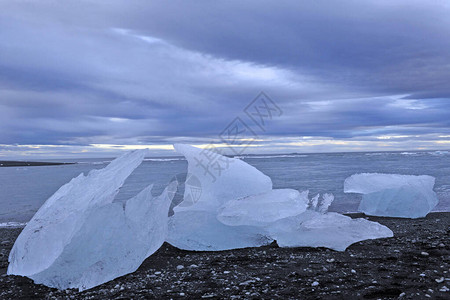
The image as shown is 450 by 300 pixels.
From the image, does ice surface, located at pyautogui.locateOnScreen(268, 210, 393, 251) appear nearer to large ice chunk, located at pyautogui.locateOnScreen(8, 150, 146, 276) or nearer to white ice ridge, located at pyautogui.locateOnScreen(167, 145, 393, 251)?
white ice ridge, located at pyautogui.locateOnScreen(167, 145, 393, 251)

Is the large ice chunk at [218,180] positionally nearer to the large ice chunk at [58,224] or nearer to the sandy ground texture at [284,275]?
the sandy ground texture at [284,275]

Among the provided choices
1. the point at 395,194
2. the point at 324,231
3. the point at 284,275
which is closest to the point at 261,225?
the point at 324,231

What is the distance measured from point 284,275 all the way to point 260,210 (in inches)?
42.0

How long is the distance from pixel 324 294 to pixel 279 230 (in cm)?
167

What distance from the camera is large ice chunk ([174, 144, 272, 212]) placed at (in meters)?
4.98

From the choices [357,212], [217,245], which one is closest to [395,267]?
[217,245]

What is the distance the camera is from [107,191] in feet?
11.7

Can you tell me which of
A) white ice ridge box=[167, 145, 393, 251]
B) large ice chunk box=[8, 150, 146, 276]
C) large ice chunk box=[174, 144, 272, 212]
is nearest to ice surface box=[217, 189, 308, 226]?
white ice ridge box=[167, 145, 393, 251]

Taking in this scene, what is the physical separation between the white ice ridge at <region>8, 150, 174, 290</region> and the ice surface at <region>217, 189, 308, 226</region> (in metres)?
0.77

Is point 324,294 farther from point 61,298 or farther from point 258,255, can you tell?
point 61,298

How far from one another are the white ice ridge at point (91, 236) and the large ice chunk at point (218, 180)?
1.14 metres

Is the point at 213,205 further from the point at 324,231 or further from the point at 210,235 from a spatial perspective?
the point at 324,231

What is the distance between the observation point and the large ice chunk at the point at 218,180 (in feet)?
16.4

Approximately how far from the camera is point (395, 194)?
6.53 meters
